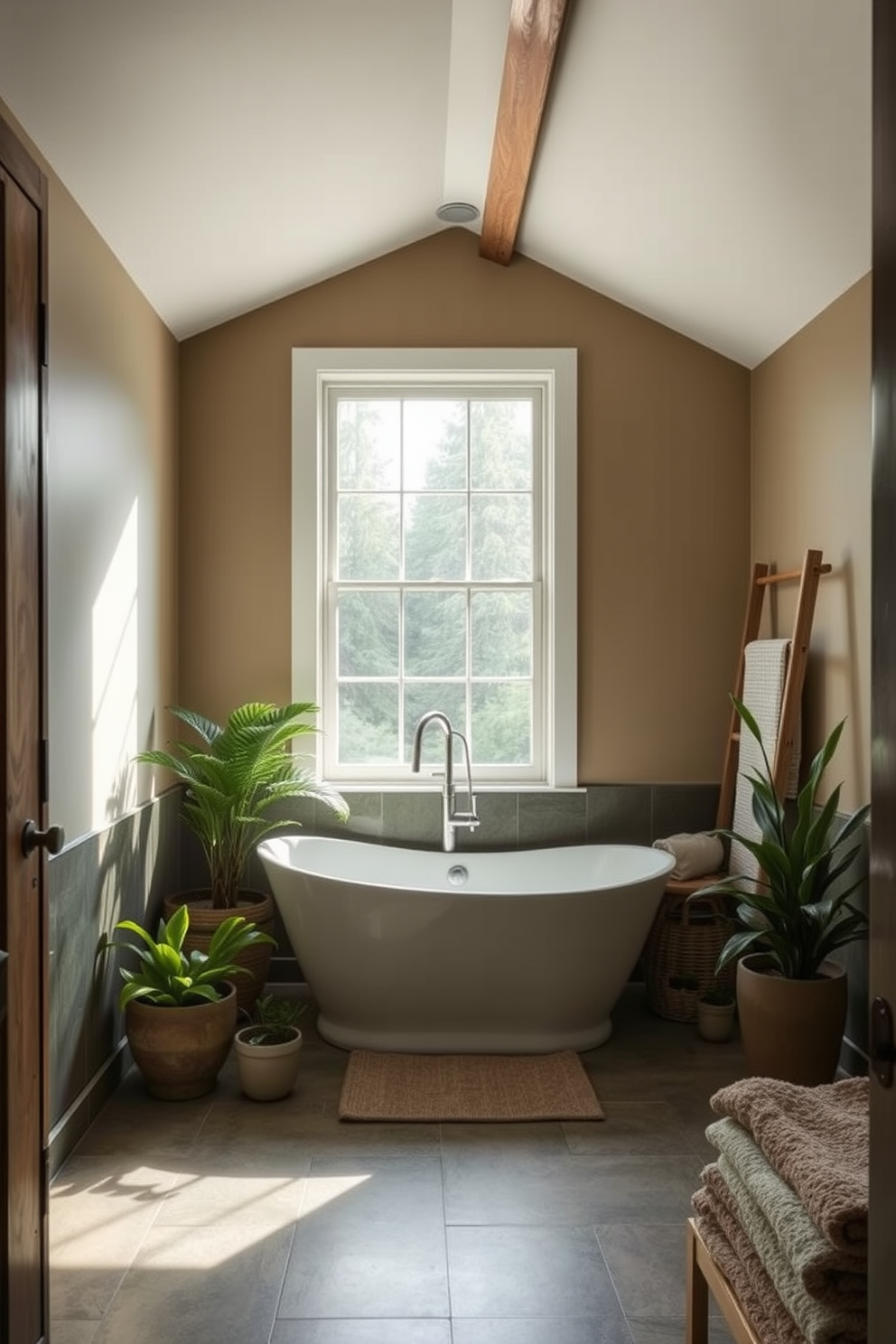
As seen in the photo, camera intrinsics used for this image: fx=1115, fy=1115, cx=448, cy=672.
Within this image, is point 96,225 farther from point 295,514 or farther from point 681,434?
point 681,434

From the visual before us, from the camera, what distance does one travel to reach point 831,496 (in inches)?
152

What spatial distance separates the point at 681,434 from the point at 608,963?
2207 millimetres

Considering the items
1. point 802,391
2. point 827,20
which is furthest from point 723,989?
point 827,20

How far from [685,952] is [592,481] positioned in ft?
6.32

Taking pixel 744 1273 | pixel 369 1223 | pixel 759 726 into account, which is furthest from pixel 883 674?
pixel 759 726

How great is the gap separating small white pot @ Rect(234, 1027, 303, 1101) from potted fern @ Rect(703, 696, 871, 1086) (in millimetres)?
1346

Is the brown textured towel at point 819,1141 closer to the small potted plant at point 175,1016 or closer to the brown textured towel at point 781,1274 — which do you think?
the brown textured towel at point 781,1274

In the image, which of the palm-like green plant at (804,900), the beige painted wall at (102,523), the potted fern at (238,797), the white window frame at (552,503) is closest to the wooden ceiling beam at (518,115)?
the white window frame at (552,503)

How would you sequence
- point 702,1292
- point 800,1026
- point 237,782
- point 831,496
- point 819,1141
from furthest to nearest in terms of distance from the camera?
point 237,782 → point 831,496 → point 800,1026 → point 702,1292 → point 819,1141

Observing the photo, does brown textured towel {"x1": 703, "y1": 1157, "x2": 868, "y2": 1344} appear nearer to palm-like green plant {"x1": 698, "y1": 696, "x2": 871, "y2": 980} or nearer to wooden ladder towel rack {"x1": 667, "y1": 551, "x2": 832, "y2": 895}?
palm-like green plant {"x1": 698, "y1": 696, "x2": 871, "y2": 980}

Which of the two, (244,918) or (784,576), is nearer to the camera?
(244,918)

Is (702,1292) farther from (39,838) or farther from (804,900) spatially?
(804,900)

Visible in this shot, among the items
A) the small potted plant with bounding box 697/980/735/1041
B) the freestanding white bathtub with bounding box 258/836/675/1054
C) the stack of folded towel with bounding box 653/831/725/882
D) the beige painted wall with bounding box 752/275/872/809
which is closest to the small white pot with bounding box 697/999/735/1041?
the small potted plant with bounding box 697/980/735/1041

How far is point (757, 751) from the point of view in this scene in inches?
166
